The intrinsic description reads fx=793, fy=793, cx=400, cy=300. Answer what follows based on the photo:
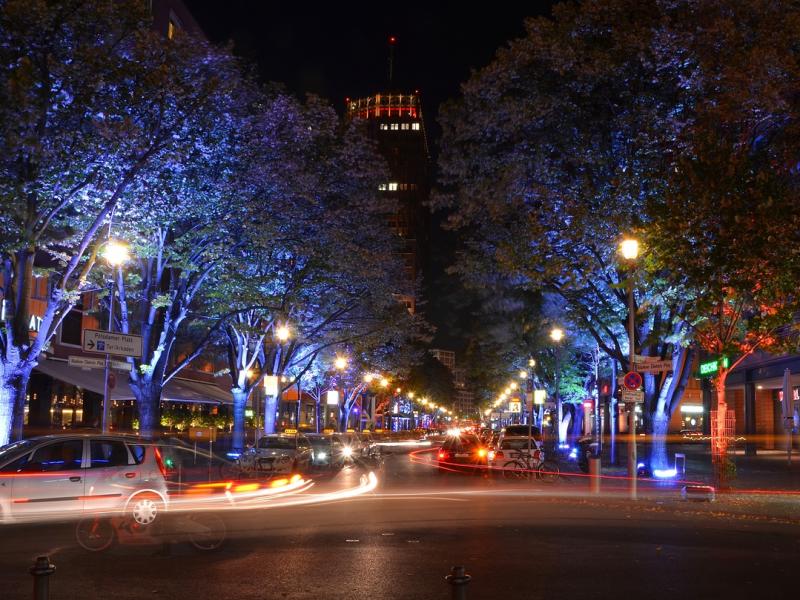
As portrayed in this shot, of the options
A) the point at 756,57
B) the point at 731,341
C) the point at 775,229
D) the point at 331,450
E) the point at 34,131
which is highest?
the point at 756,57

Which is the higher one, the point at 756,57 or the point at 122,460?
the point at 756,57

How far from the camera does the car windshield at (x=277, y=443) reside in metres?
27.4

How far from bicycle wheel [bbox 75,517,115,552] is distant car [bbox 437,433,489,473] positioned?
68.2 ft

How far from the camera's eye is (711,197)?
742 inches

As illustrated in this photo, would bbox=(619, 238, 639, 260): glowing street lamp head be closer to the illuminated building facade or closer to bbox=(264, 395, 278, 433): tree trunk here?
bbox=(264, 395, 278, 433): tree trunk

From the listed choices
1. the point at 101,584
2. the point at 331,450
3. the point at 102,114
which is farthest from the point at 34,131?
the point at 331,450

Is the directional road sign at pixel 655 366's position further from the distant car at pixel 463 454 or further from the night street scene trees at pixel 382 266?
the distant car at pixel 463 454

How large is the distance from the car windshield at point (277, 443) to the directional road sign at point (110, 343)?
8.96 metres

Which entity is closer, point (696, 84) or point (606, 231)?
point (696, 84)

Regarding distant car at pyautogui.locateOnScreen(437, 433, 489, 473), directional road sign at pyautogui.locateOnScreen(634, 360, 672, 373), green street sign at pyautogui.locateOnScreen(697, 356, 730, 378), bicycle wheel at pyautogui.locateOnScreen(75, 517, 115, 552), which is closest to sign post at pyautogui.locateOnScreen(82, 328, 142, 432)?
bicycle wheel at pyautogui.locateOnScreen(75, 517, 115, 552)

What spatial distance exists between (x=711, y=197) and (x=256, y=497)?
1248 cm

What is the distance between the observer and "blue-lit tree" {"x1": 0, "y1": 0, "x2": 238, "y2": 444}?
1642 centimetres

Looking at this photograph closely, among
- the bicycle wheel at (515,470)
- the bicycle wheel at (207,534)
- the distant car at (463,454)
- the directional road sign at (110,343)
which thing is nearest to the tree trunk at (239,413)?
the distant car at (463,454)

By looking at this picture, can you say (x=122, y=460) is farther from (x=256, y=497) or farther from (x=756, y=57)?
(x=756, y=57)
